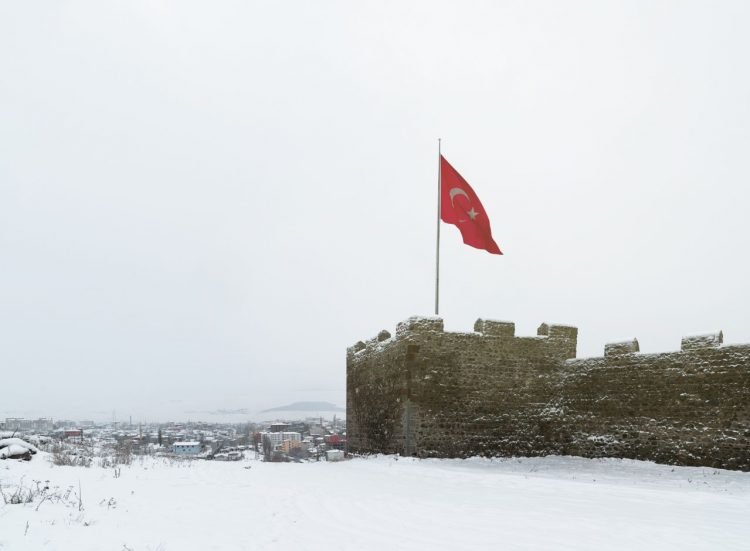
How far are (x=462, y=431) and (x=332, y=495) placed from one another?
22.4ft

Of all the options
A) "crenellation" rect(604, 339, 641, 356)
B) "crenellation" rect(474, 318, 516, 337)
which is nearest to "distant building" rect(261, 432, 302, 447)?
"crenellation" rect(474, 318, 516, 337)

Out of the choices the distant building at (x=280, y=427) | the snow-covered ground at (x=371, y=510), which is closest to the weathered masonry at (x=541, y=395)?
the snow-covered ground at (x=371, y=510)

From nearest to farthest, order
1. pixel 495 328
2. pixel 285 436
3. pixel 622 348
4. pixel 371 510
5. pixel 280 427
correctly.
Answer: pixel 371 510 → pixel 622 348 → pixel 495 328 → pixel 280 427 → pixel 285 436

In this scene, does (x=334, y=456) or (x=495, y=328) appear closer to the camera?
(x=495, y=328)

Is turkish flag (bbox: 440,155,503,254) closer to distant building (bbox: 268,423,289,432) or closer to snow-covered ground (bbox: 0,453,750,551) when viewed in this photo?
snow-covered ground (bbox: 0,453,750,551)

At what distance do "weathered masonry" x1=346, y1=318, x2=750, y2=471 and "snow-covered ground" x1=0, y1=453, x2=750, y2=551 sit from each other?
4.58 ft

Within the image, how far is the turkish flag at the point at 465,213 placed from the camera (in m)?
15.7

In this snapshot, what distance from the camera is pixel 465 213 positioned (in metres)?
15.8

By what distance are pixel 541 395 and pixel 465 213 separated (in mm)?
5706

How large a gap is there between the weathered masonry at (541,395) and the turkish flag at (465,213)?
254 centimetres

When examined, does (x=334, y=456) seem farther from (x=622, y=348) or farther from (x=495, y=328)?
(x=622, y=348)

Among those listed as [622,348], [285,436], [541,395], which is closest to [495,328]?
[541,395]

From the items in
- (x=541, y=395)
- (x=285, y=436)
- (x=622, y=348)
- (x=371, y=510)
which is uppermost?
(x=622, y=348)

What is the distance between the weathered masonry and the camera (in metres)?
12.2
